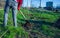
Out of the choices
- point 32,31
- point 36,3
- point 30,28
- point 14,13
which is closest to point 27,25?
point 30,28

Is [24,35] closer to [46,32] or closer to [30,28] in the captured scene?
[46,32]

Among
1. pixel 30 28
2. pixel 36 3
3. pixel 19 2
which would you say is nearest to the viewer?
pixel 19 2

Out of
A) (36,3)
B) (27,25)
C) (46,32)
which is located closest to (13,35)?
(46,32)

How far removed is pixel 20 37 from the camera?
5.78m

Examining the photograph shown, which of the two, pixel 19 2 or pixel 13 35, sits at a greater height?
pixel 19 2

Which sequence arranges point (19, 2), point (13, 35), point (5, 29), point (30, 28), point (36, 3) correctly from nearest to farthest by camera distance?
point (13, 35) → point (5, 29) → point (19, 2) → point (30, 28) → point (36, 3)

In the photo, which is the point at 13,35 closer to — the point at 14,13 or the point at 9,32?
the point at 9,32

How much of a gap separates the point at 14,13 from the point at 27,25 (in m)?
1.47

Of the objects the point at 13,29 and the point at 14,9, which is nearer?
the point at 13,29

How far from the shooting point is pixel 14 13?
653 centimetres

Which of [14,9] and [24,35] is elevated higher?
[14,9]

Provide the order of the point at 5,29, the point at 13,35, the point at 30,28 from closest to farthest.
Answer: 1. the point at 13,35
2. the point at 5,29
3. the point at 30,28

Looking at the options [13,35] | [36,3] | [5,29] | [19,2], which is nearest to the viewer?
[13,35]

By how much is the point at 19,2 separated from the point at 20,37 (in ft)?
3.92
